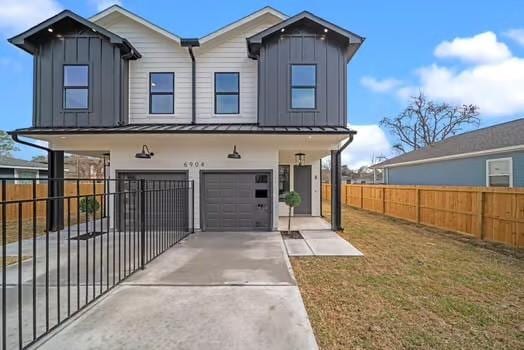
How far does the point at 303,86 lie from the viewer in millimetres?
11359

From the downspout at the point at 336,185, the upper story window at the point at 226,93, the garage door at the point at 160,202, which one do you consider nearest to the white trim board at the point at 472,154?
the downspout at the point at 336,185

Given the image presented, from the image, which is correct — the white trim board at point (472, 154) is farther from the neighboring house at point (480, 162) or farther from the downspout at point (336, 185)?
the downspout at point (336, 185)

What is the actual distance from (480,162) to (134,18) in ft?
51.8

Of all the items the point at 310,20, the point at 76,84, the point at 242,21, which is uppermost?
the point at 242,21

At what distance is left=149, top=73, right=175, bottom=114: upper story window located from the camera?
12.1 m

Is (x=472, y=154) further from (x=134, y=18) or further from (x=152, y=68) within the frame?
(x=134, y=18)

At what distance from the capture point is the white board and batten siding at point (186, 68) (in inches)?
474

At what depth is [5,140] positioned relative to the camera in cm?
3141

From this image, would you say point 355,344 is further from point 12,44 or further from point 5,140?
point 5,140

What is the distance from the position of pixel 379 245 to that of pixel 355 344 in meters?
6.11

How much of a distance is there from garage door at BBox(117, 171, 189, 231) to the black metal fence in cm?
3

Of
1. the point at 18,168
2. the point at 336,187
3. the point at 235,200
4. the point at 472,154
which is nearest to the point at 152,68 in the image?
the point at 235,200

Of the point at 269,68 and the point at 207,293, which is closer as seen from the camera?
the point at 207,293

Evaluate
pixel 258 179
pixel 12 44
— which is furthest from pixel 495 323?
pixel 12 44
